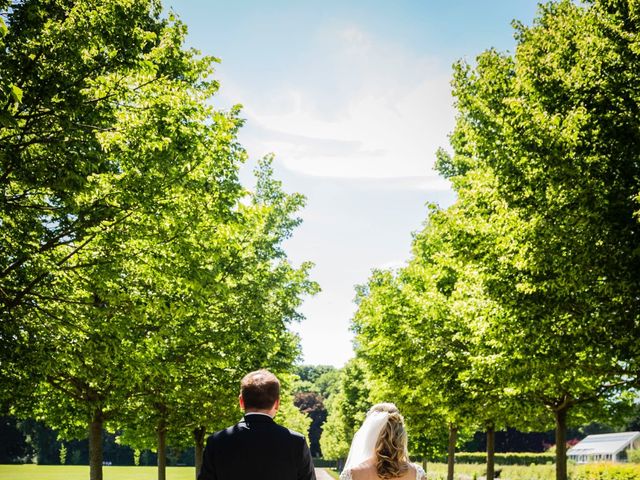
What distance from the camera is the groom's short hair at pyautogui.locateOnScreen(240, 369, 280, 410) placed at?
155 inches

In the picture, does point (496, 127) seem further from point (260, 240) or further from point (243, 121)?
point (260, 240)

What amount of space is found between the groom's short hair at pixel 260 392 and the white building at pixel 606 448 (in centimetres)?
7958

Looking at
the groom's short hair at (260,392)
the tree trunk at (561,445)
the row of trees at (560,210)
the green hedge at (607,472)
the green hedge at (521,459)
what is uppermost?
the row of trees at (560,210)

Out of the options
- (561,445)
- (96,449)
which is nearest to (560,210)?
(561,445)

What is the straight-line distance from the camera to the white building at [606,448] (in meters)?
74.6

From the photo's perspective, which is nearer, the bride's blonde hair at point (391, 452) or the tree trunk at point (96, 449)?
the bride's blonde hair at point (391, 452)

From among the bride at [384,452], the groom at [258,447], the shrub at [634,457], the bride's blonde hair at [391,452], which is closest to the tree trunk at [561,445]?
the bride at [384,452]

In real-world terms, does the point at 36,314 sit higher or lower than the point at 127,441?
higher

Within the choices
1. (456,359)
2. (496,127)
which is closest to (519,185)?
(496,127)

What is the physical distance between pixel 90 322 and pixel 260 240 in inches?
536

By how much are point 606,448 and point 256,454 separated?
277ft

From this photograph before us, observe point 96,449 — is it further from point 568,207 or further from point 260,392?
point 260,392

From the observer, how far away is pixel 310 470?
4035 millimetres

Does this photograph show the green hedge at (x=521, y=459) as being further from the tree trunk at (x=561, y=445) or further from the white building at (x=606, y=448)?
the tree trunk at (x=561, y=445)
